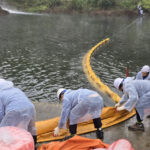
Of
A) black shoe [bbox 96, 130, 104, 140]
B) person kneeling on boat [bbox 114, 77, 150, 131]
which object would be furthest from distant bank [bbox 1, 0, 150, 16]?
black shoe [bbox 96, 130, 104, 140]

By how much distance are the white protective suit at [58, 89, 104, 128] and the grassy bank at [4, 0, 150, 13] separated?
2046 inches

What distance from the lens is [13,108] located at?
3.86 meters

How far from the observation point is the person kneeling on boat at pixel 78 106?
4.62 m

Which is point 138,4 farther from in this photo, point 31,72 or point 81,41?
point 31,72

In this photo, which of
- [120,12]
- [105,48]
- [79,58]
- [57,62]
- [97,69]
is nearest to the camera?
[97,69]

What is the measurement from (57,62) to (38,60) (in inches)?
51.3

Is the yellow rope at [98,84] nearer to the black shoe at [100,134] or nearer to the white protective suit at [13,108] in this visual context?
the black shoe at [100,134]

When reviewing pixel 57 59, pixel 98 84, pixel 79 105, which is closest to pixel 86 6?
pixel 57 59

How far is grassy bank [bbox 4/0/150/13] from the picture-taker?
2124 inches

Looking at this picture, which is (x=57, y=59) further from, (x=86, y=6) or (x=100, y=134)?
(x=86, y=6)

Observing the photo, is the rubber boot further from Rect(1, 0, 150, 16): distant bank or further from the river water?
Rect(1, 0, 150, 16): distant bank

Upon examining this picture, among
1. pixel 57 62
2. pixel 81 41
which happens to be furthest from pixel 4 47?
pixel 81 41

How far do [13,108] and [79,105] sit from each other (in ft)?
4.73

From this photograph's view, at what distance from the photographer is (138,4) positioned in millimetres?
53344
